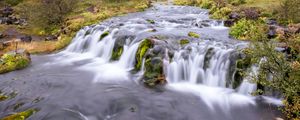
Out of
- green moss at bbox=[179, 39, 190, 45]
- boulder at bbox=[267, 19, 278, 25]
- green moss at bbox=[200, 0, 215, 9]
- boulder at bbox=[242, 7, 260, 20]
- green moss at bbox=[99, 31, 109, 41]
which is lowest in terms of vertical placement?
green moss at bbox=[179, 39, 190, 45]

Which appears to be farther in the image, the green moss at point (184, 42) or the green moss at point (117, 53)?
the green moss at point (117, 53)

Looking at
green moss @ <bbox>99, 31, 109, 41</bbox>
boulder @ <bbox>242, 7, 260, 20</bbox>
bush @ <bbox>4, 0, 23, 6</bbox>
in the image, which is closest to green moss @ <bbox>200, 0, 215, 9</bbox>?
boulder @ <bbox>242, 7, 260, 20</bbox>

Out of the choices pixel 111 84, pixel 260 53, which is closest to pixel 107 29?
pixel 111 84

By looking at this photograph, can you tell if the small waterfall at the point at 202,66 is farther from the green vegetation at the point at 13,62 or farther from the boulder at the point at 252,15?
the boulder at the point at 252,15

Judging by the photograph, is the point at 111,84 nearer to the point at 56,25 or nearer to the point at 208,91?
the point at 208,91

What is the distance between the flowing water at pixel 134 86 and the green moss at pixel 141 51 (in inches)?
22.4

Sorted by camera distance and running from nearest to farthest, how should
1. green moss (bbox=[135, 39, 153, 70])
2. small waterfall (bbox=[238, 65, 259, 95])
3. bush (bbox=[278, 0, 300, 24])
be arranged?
small waterfall (bbox=[238, 65, 259, 95]) < green moss (bbox=[135, 39, 153, 70]) < bush (bbox=[278, 0, 300, 24])

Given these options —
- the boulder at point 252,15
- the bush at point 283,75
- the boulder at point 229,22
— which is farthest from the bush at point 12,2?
the bush at point 283,75

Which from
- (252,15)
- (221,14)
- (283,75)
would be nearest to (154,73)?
(283,75)

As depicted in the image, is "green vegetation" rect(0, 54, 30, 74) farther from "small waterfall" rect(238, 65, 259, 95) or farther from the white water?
"small waterfall" rect(238, 65, 259, 95)

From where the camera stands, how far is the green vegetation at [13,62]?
→ 59.0ft

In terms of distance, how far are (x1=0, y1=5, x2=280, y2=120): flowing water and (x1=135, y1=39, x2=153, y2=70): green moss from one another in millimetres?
568

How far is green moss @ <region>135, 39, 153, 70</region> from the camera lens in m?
17.0

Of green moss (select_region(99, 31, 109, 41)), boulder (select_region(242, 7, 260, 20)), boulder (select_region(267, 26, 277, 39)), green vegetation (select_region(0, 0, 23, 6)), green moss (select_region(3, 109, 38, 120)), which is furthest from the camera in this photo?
green vegetation (select_region(0, 0, 23, 6))
